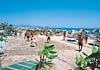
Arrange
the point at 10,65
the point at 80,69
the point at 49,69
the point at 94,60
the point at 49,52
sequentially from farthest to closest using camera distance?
the point at 10,65
the point at 49,69
the point at 49,52
the point at 80,69
the point at 94,60

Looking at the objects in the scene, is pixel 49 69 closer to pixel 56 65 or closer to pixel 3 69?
pixel 56 65

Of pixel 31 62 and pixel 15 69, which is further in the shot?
pixel 31 62

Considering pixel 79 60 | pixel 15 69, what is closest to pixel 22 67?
pixel 15 69

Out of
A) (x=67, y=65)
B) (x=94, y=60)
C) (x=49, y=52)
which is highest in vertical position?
(x=94, y=60)

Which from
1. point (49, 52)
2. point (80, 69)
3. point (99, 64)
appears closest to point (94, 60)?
point (99, 64)

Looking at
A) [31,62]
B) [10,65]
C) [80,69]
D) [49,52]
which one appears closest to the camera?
[80,69]

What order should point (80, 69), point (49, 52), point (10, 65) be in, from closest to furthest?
point (80, 69), point (49, 52), point (10, 65)

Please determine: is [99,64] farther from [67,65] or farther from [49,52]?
[67,65]

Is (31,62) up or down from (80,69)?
down

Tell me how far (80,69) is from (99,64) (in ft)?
2.31

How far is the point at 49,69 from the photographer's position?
45.6 ft

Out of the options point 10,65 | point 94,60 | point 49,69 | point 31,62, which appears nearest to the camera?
point 94,60

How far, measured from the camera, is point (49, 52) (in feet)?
42.5

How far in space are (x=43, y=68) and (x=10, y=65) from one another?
263 cm
